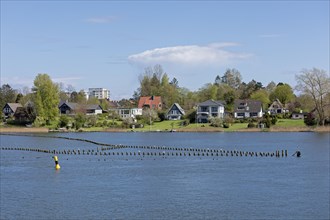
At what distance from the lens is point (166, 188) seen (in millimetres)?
39812

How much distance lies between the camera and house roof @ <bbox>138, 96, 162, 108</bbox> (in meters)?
143

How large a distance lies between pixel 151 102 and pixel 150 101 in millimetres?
450

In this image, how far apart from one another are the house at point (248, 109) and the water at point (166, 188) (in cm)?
6201

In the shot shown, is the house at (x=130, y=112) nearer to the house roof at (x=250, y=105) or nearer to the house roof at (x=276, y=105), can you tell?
the house roof at (x=250, y=105)

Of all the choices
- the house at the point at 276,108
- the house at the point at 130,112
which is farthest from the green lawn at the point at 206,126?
the house at the point at 130,112

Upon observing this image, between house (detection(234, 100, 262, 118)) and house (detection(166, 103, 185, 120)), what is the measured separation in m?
12.5

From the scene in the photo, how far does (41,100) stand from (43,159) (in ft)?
206

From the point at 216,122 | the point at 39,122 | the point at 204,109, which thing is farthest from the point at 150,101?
the point at 216,122

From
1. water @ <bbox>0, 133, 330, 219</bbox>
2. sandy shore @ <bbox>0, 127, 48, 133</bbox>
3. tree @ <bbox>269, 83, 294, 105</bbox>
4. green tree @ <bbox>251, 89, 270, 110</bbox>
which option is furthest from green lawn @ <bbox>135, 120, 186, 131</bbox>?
water @ <bbox>0, 133, 330, 219</bbox>

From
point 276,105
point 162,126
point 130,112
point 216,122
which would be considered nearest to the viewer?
point 216,122

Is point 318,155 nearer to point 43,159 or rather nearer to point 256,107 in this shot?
point 43,159

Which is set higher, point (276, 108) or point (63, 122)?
point (276, 108)

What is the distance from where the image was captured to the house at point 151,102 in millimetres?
141837

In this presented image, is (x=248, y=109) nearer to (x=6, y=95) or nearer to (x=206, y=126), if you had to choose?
(x=206, y=126)
